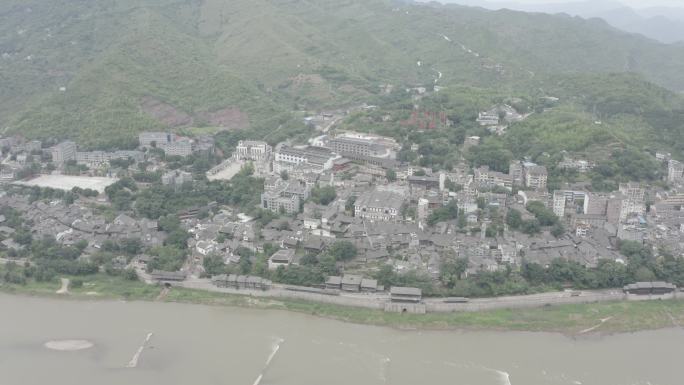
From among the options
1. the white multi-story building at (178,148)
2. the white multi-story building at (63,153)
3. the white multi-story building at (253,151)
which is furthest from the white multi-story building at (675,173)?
the white multi-story building at (63,153)

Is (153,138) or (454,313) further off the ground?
(153,138)

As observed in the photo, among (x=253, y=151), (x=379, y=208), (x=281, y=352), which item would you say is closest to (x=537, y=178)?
(x=379, y=208)

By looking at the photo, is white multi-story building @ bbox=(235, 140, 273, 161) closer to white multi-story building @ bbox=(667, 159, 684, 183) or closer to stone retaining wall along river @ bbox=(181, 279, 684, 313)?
stone retaining wall along river @ bbox=(181, 279, 684, 313)

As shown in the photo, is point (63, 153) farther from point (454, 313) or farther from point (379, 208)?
point (454, 313)

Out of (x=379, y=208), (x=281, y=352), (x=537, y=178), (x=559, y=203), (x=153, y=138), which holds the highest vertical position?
(x=153, y=138)

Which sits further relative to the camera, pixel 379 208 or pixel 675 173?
pixel 675 173

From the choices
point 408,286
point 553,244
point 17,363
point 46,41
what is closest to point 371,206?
point 408,286

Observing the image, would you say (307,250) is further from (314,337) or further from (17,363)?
(17,363)
